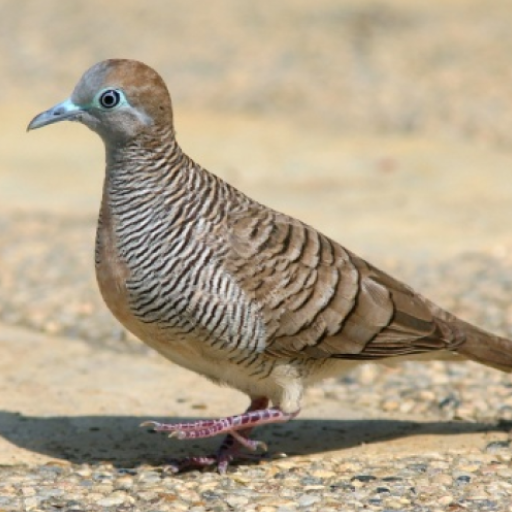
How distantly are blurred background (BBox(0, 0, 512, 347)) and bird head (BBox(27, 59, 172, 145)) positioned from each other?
9.22 ft

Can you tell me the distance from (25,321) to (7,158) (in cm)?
550

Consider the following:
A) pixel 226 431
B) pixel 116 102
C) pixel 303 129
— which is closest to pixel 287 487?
pixel 226 431

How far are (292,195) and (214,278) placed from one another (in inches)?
277

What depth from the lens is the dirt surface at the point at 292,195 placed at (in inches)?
250

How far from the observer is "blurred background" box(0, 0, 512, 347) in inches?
385

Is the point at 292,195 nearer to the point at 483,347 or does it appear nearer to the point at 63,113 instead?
the point at 483,347

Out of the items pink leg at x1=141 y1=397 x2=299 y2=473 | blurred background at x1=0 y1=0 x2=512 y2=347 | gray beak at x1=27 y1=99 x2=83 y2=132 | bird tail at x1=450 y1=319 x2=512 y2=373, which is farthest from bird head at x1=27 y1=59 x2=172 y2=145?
blurred background at x1=0 y1=0 x2=512 y2=347

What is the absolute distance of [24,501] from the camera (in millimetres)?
5418

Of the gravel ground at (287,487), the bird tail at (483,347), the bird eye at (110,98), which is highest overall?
the bird eye at (110,98)

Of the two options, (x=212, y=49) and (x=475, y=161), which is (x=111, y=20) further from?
(x=475, y=161)

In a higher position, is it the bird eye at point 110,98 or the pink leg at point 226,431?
the bird eye at point 110,98

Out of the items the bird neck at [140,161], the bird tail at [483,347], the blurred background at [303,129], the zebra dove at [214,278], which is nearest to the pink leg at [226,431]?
Result: the zebra dove at [214,278]

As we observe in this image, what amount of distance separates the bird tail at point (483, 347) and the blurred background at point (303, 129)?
2.11 metres

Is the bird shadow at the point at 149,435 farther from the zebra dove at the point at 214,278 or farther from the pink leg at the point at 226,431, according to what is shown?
the zebra dove at the point at 214,278
